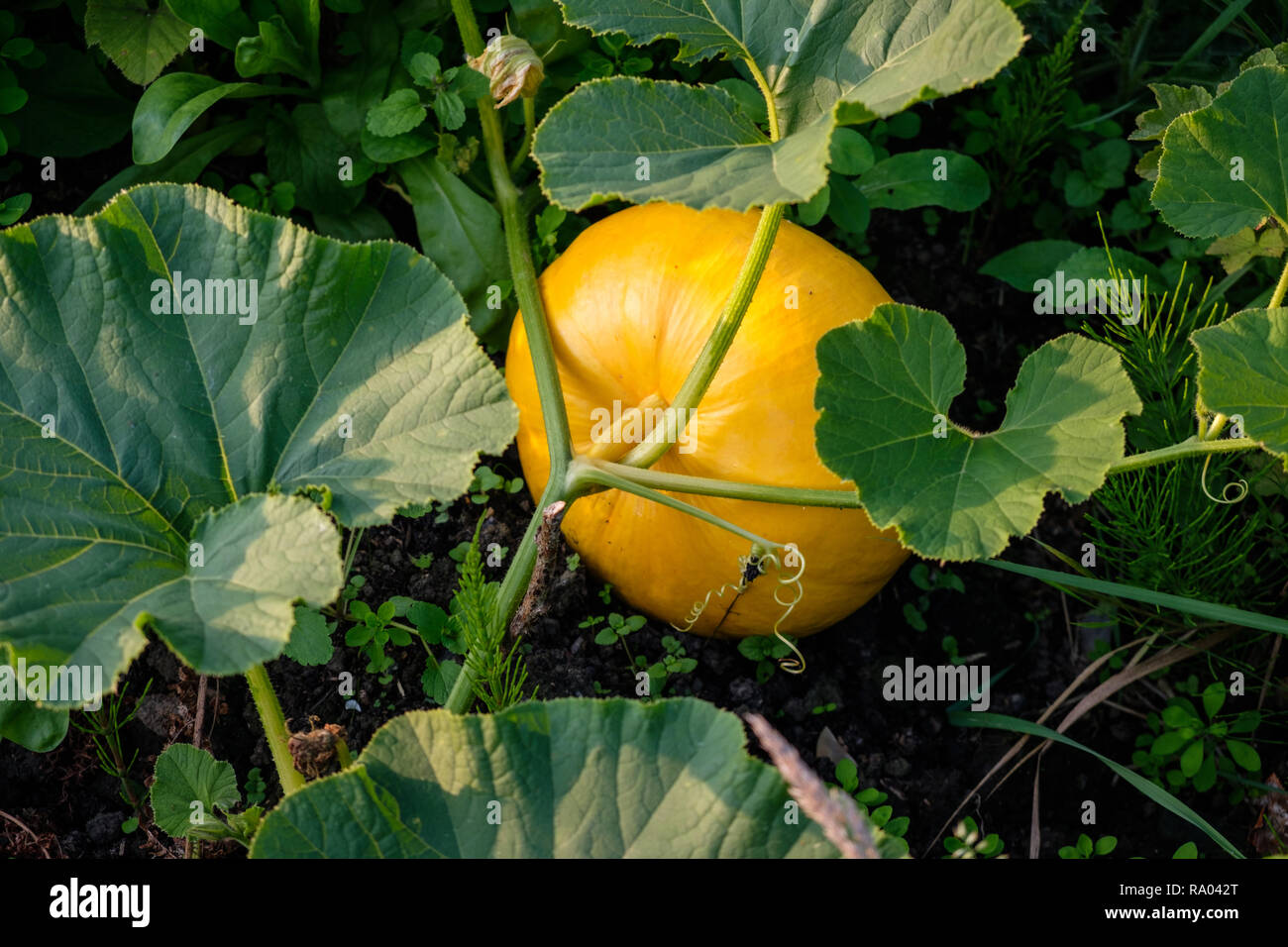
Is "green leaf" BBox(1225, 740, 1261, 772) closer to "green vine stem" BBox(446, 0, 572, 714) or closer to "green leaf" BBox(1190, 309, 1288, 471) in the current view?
"green leaf" BBox(1190, 309, 1288, 471)

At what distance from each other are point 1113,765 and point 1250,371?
81 centimetres

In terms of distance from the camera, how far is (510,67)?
87.0 inches

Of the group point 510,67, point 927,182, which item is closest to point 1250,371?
point 927,182

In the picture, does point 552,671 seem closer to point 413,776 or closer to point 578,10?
point 413,776

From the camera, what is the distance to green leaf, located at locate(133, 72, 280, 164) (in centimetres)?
237

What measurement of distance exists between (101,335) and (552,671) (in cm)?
106

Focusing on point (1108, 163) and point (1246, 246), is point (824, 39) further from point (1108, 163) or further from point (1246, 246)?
point (1108, 163)

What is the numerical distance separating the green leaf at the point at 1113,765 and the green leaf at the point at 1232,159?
37.9 inches

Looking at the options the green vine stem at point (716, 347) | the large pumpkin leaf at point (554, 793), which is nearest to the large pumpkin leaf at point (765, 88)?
the green vine stem at point (716, 347)

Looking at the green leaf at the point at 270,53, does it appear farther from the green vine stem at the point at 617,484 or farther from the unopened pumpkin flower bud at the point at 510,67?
the green vine stem at the point at 617,484

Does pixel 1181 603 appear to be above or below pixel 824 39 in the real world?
below

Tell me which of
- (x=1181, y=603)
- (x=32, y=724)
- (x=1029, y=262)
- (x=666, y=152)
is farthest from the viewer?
(x=1029, y=262)

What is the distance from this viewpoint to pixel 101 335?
5.95 ft

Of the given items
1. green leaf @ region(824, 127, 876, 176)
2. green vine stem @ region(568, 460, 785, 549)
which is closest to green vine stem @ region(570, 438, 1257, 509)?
green vine stem @ region(568, 460, 785, 549)
